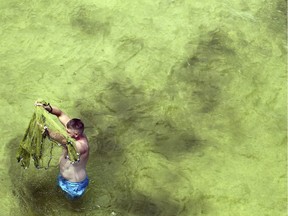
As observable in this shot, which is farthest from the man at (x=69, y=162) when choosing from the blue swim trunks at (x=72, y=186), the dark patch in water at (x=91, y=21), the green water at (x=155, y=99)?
the dark patch in water at (x=91, y=21)

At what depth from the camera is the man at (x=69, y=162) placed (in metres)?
5.23

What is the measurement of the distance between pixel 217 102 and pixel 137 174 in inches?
77.7

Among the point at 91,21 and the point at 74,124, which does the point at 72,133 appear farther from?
the point at 91,21

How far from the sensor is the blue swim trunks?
5709 millimetres

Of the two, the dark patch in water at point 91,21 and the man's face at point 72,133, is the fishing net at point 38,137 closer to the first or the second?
the man's face at point 72,133

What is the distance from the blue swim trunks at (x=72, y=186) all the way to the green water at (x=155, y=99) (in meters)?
0.30

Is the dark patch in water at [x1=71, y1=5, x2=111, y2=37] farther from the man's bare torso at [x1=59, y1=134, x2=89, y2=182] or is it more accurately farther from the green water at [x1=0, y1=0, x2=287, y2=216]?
the man's bare torso at [x1=59, y1=134, x2=89, y2=182]

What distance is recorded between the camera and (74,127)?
521 centimetres

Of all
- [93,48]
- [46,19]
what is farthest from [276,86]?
[46,19]

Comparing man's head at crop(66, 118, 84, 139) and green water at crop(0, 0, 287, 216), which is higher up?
man's head at crop(66, 118, 84, 139)

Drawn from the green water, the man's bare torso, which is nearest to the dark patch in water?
the green water

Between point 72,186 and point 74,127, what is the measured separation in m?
0.94

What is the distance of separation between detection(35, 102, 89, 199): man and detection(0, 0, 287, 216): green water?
0.38 m

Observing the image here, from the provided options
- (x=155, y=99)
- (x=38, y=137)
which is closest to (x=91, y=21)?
(x=155, y=99)
